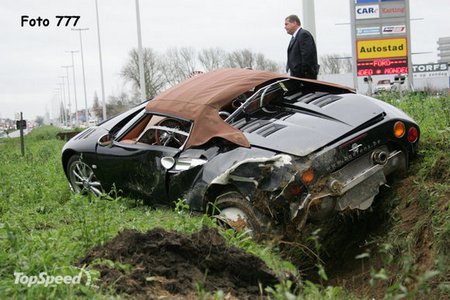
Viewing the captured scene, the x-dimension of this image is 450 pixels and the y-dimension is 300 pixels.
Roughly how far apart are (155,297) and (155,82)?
5537cm

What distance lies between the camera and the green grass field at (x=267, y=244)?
332cm

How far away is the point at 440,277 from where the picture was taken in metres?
4.23

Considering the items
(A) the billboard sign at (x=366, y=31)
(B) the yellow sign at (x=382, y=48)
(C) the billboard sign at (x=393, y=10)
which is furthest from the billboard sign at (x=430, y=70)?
(A) the billboard sign at (x=366, y=31)

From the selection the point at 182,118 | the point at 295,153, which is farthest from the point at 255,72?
the point at 295,153

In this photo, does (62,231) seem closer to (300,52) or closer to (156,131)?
(156,131)

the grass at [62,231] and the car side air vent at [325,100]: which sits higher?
the car side air vent at [325,100]

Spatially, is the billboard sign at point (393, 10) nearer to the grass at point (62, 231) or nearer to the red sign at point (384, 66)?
the red sign at point (384, 66)

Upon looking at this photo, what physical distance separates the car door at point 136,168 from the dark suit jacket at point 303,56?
318 cm

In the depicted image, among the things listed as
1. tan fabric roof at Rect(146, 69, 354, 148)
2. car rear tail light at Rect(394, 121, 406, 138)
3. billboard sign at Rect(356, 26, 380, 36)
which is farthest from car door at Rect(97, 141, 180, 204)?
billboard sign at Rect(356, 26, 380, 36)

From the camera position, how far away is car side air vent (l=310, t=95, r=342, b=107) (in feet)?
17.8

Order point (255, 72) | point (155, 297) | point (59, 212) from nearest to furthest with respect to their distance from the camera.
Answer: point (155, 297) < point (255, 72) < point (59, 212)

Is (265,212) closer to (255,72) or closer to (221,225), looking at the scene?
(221,225)

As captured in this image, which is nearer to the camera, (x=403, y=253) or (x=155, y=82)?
(x=403, y=253)

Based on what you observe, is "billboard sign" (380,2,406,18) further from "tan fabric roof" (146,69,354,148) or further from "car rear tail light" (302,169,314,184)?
"car rear tail light" (302,169,314,184)
